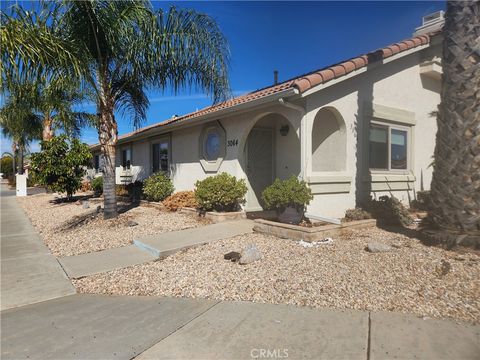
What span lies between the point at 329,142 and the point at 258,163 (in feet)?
6.90

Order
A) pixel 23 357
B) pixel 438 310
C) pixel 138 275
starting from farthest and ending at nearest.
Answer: pixel 138 275 < pixel 438 310 < pixel 23 357

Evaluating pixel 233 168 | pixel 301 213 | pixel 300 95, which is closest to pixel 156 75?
pixel 233 168

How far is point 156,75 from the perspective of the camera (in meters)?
8.73

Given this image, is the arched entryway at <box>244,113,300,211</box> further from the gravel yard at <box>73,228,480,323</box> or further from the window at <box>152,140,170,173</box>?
the window at <box>152,140,170,173</box>

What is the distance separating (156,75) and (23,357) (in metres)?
7.11

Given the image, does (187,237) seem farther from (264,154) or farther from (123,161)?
(123,161)

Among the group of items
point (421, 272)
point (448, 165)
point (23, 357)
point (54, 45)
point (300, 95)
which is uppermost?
point (54, 45)

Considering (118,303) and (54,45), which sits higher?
(54,45)

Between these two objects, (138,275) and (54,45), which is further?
(54,45)

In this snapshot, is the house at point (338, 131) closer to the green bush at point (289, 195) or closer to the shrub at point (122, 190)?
the green bush at point (289, 195)

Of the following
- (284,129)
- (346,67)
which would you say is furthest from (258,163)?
(346,67)

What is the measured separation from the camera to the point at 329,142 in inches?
360

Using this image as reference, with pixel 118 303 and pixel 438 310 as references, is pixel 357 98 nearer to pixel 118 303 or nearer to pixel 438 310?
pixel 438 310

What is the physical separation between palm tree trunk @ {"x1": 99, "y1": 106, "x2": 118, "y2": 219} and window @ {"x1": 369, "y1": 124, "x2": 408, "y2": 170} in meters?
6.94
